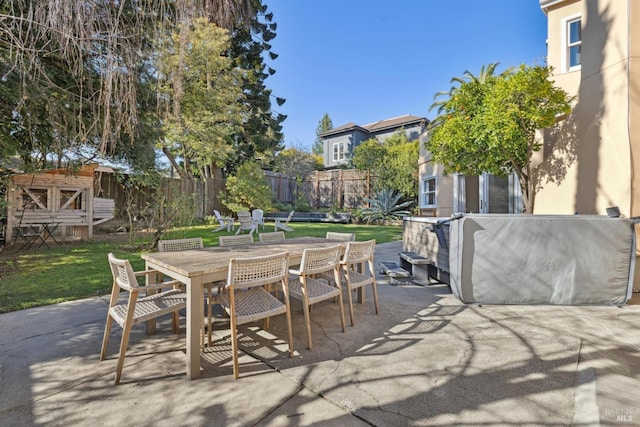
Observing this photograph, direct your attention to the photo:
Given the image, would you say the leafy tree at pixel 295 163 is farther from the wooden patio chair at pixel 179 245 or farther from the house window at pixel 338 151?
the wooden patio chair at pixel 179 245

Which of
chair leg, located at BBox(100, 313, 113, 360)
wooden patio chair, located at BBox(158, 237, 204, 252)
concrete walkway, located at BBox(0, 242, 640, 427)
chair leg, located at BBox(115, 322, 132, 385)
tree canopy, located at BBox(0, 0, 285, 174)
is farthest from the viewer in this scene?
wooden patio chair, located at BBox(158, 237, 204, 252)

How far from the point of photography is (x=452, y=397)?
1904 millimetres

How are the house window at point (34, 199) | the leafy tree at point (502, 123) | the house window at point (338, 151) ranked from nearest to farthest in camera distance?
1. the leafy tree at point (502, 123)
2. the house window at point (34, 199)
3. the house window at point (338, 151)

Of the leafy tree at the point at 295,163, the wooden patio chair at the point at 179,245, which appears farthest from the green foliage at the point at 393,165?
the wooden patio chair at the point at 179,245

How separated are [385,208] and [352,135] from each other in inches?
401

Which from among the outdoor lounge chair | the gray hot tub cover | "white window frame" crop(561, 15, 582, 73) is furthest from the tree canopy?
"white window frame" crop(561, 15, 582, 73)

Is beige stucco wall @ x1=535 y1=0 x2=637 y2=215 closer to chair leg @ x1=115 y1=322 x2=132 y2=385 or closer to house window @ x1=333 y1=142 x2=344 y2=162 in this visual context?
chair leg @ x1=115 y1=322 x2=132 y2=385

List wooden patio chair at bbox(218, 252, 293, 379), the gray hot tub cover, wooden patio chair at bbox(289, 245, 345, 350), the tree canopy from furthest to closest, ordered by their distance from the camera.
→ the gray hot tub cover → wooden patio chair at bbox(289, 245, 345, 350) → the tree canopy → wooden patio chair at bbox(218, 252, 293, 379)

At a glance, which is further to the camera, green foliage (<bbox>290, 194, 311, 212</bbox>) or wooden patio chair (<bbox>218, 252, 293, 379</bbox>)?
green foliage (<bbox>290, 194, 311, 212</bbox>)

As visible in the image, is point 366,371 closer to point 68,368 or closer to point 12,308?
point 68,368

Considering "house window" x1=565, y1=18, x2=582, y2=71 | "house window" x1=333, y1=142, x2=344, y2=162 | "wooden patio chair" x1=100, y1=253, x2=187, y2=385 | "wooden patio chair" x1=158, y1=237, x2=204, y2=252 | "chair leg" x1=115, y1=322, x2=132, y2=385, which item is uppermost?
"house window" x1=333, y1=142, x2=344, y2=162

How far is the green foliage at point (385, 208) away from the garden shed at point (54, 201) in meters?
9.83

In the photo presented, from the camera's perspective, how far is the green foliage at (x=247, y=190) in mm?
12367

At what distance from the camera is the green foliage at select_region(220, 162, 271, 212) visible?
12.4m
